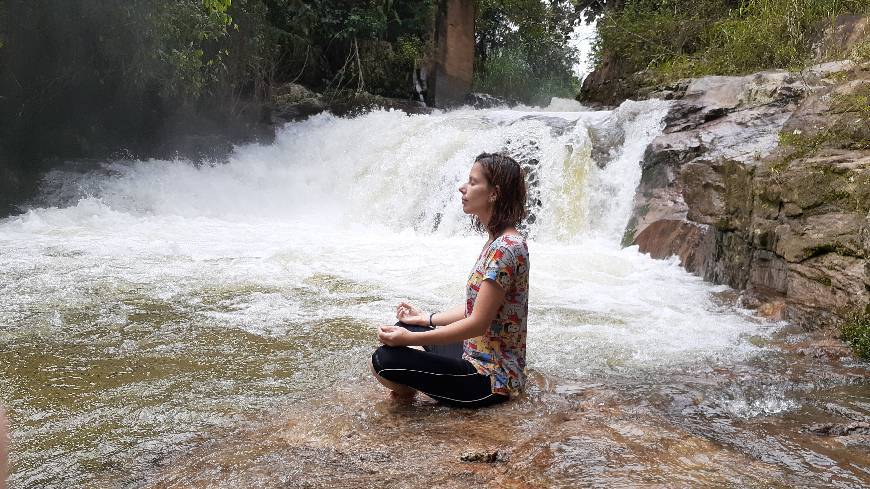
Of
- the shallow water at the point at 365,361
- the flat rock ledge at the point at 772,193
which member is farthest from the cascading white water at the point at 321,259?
the flat rock ledge at the point at 772,193

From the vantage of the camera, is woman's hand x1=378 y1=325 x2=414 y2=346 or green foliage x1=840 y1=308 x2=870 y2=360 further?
green foliage x1=840 y1=308 x2=870 y2=360

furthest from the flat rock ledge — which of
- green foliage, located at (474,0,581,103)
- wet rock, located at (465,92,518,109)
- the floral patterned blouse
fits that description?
green foliage, located at (474,0,581,103)

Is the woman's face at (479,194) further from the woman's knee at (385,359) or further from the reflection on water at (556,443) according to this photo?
the reflection on water at (556,443)

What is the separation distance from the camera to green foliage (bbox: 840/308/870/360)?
399cm

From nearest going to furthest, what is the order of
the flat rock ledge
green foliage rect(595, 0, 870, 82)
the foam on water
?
the flat rock ledge, the foam on water, green foliage rect(595, 0, 870, 82)

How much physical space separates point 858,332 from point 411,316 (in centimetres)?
278

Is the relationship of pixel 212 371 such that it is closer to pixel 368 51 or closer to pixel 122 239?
pixel 122 239

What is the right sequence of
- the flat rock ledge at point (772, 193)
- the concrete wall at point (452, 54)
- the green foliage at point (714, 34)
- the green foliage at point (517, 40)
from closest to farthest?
the flat rock ledge at point (772, 193) < the green foliage at point (714, 34) < the concrete wall at point (452, 54) < the green foliage at point (517, 40)

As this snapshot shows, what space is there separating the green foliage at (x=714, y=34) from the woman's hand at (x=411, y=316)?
690 centimetres

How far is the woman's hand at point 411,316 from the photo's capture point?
2.98 meters

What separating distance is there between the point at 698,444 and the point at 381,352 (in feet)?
4.01

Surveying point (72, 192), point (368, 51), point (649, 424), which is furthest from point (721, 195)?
point (368, 51)

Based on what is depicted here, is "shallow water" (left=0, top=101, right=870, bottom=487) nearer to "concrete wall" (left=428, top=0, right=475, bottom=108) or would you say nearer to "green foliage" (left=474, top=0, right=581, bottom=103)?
"concrete wall" (left=428, top=0, right=475, bottom=108)

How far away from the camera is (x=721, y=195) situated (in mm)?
6832
